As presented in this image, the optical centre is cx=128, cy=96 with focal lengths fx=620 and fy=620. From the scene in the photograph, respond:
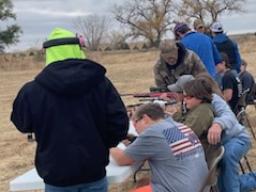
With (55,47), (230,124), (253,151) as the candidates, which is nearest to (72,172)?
(55,47)

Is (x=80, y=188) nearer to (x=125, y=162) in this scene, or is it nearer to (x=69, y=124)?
(x=69, y=124)

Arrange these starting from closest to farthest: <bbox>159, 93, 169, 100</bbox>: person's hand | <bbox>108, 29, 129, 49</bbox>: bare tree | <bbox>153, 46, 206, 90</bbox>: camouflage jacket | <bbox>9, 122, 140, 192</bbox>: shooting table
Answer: <bbox>9, 122, 140, 192</bbox>: shooting table → <bbox>159, 93, 169, 100</bbox>: person's hand → <bbox>153, 46, 206, 90</bbox>: camouflage jacket → <bbox>108, 29, 129, 49</bbox>: bare tree

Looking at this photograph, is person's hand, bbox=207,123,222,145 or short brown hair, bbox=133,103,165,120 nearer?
short brown hair, bbox=133,103,165,120

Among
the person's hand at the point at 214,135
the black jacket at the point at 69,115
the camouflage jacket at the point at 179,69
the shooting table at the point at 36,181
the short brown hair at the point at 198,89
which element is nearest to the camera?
the black jacket at the point at 69,115

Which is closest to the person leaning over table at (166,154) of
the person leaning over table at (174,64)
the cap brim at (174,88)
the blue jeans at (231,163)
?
the blue jeans at (231,163)

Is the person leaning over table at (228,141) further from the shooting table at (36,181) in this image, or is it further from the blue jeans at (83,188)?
the blue jeans at (83,188)

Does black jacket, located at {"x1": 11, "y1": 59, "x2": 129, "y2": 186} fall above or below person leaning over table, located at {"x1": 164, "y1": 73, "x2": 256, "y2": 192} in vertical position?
above

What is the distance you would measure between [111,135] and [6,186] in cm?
387

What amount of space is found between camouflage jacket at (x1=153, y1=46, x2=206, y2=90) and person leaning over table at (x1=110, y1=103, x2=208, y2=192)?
1.90 m

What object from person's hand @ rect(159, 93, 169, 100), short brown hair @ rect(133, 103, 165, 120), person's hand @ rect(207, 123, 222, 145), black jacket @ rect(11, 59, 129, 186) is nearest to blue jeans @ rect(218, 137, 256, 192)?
person's hand @ rect(207, 123, 222, 145)

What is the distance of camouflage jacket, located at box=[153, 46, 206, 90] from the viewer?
18.0 ft

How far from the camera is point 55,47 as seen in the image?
300 centimetres

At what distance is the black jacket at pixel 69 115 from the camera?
2932 millimetres

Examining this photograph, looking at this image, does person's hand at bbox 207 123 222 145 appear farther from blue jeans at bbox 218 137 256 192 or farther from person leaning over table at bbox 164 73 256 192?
blue jeans at bbox 218 137 256 192
